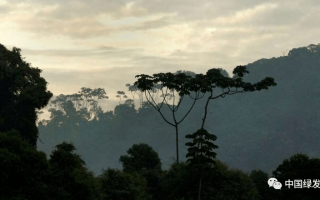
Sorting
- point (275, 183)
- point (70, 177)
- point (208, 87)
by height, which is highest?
point (208, 87)

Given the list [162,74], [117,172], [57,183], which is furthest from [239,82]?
[57,183]

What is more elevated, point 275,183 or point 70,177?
point 275,183

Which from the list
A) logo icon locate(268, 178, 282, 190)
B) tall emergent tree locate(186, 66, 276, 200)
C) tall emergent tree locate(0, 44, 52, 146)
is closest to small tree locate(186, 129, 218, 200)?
tall emergent tree locate(186, 66, 276, 200)

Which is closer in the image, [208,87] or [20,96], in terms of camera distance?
[208,87]

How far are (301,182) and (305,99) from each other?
14960cm

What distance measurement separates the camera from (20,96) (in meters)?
63.8

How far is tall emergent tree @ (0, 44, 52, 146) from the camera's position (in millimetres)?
63062

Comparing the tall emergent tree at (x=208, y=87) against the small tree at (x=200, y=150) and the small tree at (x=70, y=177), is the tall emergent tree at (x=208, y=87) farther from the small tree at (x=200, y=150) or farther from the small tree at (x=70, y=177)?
the small tree at (x=70, y=177)

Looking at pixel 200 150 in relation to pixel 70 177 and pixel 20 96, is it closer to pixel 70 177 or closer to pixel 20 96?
pixel 70 177

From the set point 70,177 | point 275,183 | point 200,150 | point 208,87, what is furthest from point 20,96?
point 275,183

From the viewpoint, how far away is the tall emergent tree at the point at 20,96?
207ft

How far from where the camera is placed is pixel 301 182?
51250 millimetres

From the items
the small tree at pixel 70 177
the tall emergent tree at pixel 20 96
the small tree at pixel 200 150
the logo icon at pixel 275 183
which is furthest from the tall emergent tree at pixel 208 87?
the tall emergent tree at pixel 20 96

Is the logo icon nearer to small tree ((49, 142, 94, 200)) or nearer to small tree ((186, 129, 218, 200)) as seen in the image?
small tree ((186, 129, 218, 200))
